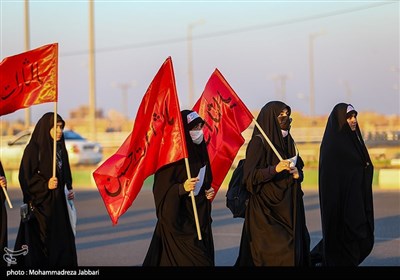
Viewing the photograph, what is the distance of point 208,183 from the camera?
8.18 meters

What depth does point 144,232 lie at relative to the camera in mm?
13953

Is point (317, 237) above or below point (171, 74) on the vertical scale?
below

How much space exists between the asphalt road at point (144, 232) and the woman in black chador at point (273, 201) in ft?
6.97

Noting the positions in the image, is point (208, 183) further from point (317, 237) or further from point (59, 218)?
point (317, 237)

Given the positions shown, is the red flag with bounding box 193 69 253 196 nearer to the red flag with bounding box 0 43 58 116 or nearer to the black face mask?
the black face mask

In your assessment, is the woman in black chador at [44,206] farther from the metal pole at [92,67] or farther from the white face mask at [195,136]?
the metal pole at [92,67]

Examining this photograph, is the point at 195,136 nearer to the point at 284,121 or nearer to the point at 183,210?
the point at 183,210

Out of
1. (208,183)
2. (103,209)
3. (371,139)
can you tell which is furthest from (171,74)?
(371,139)

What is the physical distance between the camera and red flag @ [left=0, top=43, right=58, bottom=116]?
9062 millimetres

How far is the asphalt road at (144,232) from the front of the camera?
10.9 m

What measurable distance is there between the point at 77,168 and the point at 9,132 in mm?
17199

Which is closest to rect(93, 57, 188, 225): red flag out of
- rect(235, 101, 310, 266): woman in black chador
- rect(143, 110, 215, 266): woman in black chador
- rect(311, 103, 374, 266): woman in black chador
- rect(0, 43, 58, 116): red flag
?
rect(143, 110, 215, 266): woman in black chador

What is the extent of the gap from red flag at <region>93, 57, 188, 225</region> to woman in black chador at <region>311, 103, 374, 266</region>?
1819 millimetres

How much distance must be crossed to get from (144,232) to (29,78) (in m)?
5.21
